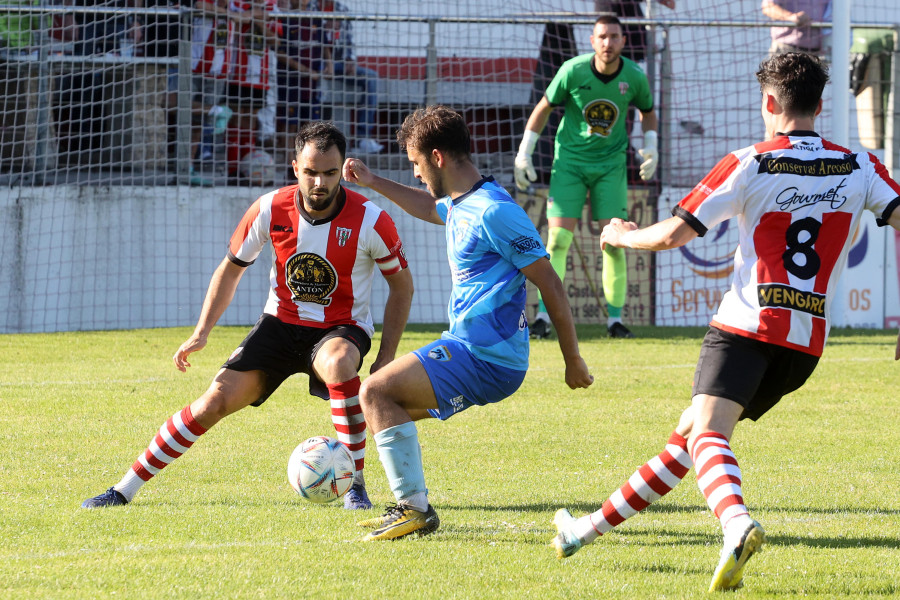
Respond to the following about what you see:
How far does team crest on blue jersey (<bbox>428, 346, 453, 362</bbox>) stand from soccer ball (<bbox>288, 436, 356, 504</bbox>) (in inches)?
28.7

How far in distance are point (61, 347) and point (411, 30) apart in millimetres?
5746

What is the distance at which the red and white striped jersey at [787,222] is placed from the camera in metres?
3.60

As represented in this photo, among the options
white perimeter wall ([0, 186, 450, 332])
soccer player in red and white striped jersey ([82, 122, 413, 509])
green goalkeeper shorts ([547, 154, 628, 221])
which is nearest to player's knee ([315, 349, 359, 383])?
soccer player in red and white striped jersey ([82, 122, 413, 509])

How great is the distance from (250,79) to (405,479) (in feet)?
31.0

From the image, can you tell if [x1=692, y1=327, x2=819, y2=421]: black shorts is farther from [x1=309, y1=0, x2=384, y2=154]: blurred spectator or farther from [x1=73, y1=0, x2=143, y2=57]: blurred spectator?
[x1=73, y1=0, x2=143, y2=57]: blurred spectator

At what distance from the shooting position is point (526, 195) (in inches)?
491

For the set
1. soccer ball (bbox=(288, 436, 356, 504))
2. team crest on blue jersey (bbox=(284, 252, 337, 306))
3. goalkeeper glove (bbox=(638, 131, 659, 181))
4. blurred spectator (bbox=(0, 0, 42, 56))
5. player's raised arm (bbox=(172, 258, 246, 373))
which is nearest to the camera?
soccer ball (bbox=(288, 436, 356, 504))

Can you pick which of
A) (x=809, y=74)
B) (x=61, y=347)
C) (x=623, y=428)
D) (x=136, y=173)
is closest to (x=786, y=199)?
(x=809, y=74)

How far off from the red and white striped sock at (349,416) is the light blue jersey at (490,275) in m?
0.80

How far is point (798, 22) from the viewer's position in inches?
524

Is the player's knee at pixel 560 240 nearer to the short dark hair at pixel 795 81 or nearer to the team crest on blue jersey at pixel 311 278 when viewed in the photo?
the team crest on blue jersey at pixel 311 278

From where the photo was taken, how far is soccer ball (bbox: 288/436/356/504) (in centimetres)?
445

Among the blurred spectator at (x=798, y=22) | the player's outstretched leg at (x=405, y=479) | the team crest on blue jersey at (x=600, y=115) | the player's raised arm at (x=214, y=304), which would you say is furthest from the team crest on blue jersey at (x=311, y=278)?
the blurred spectator at (x=798, y=22)

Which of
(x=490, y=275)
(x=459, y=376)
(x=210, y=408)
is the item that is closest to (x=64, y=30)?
(x=210, y=408)
